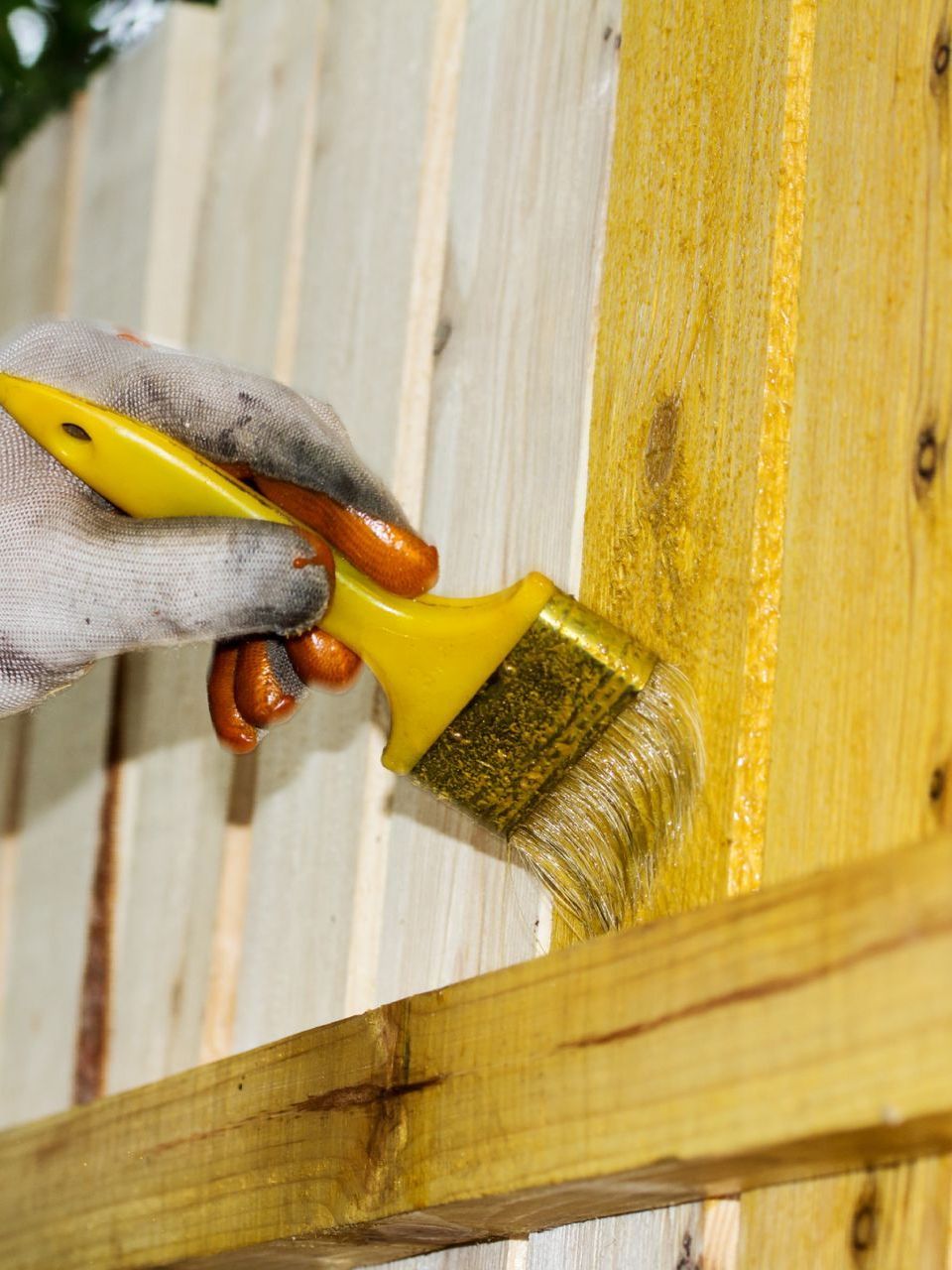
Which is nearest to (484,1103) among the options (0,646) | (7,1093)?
(0,646)

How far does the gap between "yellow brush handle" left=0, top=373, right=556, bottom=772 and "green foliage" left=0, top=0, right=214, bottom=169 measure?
1.00m

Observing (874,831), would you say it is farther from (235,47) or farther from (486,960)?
(235,47)

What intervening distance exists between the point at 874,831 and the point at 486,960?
0.32 m

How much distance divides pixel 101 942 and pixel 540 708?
28.7 inches

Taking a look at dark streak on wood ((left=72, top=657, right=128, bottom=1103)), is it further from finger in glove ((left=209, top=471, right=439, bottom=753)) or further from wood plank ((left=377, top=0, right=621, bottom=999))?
finger in glove ((left=209, top=471, right=439, bottom=753))

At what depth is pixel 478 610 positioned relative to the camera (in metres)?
0.85

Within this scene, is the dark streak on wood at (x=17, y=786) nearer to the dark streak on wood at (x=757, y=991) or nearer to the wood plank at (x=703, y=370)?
the wood plank at (x=703, y=370)

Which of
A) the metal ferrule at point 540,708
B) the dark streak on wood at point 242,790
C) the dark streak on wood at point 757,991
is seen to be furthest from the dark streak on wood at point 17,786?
the dark streak on wood at point 757,991

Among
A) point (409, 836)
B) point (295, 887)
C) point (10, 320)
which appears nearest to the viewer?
point (409, 836)

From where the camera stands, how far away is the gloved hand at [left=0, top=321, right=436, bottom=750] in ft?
2.69

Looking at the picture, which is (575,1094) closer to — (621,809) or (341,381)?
(621,809)

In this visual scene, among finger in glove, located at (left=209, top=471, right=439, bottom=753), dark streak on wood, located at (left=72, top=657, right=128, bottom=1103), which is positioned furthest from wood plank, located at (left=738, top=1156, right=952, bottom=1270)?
dark streak on wood, located at (left=72, top=657, right=128, bottom=1103)

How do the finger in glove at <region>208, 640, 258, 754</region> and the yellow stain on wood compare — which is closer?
the yellow stain on wood

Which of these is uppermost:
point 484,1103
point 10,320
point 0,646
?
point 10,320
